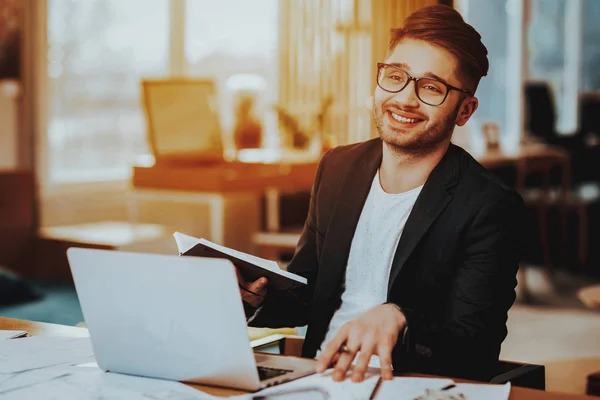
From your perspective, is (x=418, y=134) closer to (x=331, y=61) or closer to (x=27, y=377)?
(x=27, y=377)

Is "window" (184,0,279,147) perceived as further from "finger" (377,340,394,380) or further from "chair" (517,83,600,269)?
"finger" (377,340,394,380)

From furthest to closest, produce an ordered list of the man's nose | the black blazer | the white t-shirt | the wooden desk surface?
the wooden desk surface
the white t-shirt
the man's nose
the black blazer

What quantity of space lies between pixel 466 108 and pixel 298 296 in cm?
48

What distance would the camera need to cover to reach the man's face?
5.43 ft

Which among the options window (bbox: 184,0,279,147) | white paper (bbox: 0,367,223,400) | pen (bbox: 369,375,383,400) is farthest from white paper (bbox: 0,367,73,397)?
window (bbox: 184,0,279,147)

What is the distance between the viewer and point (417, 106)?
65.1 inches

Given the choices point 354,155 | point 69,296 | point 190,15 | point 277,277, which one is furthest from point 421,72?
point 190,15

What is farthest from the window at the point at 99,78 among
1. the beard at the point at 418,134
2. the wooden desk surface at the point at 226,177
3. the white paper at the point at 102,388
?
the white paper at the point at 102,388

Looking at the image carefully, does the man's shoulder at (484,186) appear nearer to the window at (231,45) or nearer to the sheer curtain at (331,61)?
the sheer curtain at (331,61)

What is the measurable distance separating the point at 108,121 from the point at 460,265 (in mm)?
4419

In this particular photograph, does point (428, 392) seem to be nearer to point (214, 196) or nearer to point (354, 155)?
point (354, 155)

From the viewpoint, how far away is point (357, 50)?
20.3ft

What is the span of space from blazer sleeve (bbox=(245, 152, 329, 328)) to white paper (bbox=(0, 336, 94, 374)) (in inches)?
→ 11.8

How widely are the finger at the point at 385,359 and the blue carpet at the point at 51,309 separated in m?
2.34
